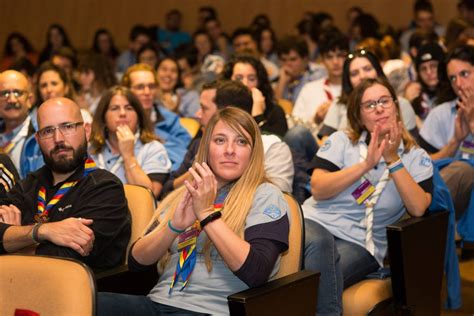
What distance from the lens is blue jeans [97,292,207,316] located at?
9.22ft

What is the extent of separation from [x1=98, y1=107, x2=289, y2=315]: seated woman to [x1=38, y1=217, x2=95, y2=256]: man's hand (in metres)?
0.18

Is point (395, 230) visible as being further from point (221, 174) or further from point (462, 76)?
point (462, 76)

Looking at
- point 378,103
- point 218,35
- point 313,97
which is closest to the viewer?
point 378,103

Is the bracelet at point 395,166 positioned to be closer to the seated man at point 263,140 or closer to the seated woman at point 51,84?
the seated man at point 263,140

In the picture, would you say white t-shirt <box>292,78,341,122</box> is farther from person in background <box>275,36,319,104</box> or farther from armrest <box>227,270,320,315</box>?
armrest <box>227,270,320,315</box>

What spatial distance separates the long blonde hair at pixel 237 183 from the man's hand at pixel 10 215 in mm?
578

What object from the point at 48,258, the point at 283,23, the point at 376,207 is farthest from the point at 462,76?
the point at 283,23

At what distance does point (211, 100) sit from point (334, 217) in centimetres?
101

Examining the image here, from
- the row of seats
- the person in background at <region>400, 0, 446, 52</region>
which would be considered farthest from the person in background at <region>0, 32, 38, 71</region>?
the row of seats

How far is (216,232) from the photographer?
271 centimetres

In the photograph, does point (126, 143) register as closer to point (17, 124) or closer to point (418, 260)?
point (17, 124)

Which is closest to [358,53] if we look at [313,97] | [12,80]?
[313,97]

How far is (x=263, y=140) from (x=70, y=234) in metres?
1.25

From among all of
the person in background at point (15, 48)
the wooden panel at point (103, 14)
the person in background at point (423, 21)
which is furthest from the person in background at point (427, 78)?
the person in background at point (15, 48)
